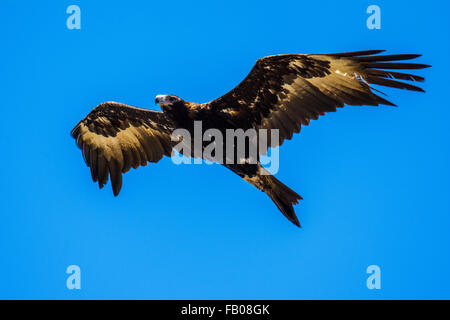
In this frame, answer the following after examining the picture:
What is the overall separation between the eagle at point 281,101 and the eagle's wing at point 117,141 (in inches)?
1.6

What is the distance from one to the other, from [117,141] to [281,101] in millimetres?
3480

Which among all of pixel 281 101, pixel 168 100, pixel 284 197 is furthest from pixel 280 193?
pixel 168 100

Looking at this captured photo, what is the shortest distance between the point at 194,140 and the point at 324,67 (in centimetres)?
246

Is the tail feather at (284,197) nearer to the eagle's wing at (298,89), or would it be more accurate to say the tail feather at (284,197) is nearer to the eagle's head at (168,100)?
the eagle's wing at (298,89)

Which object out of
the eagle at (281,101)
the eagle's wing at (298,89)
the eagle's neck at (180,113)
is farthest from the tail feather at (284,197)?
the eagle's neck at (180,113)

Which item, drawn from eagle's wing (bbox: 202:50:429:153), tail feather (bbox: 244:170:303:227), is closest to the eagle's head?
eagle's wing (bbox: 202:50:429:153)

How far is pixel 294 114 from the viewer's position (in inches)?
352

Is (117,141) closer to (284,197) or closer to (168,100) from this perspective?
(168,100)

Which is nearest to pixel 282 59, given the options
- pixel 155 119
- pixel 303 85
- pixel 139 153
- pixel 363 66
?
pixel 303 85

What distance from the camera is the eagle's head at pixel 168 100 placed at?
9.05 m

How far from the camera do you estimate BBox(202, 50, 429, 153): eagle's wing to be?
8336mm

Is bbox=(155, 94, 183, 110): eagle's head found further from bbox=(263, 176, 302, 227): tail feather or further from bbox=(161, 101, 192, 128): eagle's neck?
bbox=(263, 176, 302, 227): tail feather

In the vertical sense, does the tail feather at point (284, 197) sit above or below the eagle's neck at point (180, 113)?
below

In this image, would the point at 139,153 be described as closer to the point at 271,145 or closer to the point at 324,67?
the point at 271,145
